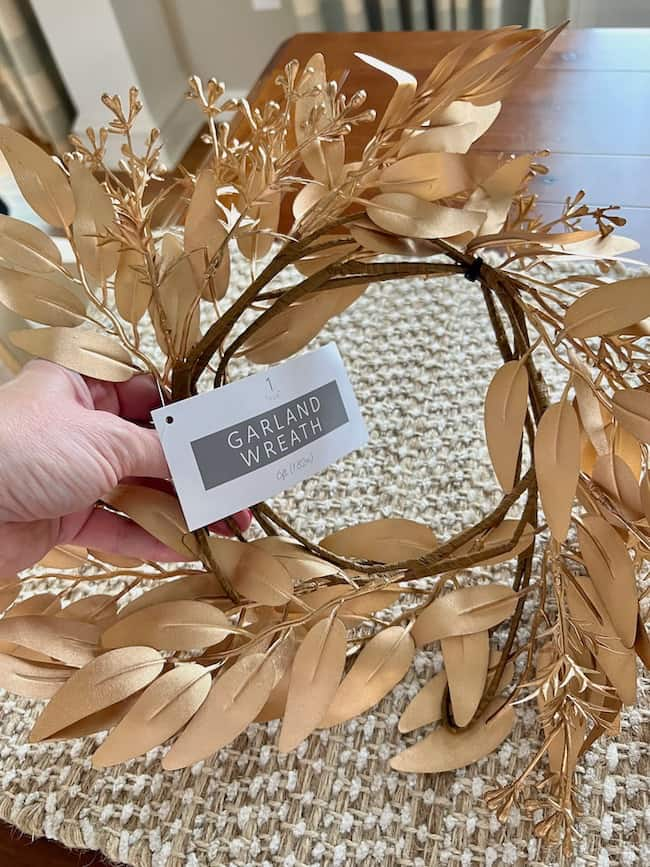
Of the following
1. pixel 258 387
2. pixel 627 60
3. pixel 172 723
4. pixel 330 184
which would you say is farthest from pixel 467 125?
pixel 627 60

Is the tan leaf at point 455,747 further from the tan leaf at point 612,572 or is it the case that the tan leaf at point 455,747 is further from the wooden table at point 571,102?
the wooden table at point 571,102

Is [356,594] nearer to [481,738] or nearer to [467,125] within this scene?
[481,738]

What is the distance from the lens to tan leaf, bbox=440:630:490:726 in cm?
52

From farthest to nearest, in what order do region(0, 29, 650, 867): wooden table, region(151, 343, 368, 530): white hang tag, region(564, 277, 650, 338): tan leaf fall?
1. region(0, 29, 650, 867): wooden table
2. region(151, 343, 368, 530): white hang tag
3. region(564, 277, 650, 338): tan leaf

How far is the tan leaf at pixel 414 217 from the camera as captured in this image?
42 cm

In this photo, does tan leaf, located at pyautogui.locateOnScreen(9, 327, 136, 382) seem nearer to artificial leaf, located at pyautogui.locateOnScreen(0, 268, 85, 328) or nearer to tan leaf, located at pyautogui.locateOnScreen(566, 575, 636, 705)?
artificial leaf, located at pyautogui.locateOnScreen(0, 268, 85, 328)

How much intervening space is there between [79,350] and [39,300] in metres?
0.03

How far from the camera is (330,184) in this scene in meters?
0.46

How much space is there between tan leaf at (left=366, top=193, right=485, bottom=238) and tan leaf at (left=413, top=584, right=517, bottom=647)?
227 mm

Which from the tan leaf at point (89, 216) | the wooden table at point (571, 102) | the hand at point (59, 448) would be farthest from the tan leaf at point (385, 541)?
the wooden table at point (571, 102)

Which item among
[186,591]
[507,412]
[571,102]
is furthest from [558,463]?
[571,102]

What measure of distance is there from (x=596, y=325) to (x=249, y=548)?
239 millimetres

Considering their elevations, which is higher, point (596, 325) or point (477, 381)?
point (596, 325)

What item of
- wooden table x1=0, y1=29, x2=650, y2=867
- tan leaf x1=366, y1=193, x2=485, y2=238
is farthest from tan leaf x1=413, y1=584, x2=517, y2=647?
wooden table x1=0, y1=29, x2=650, y2=867
